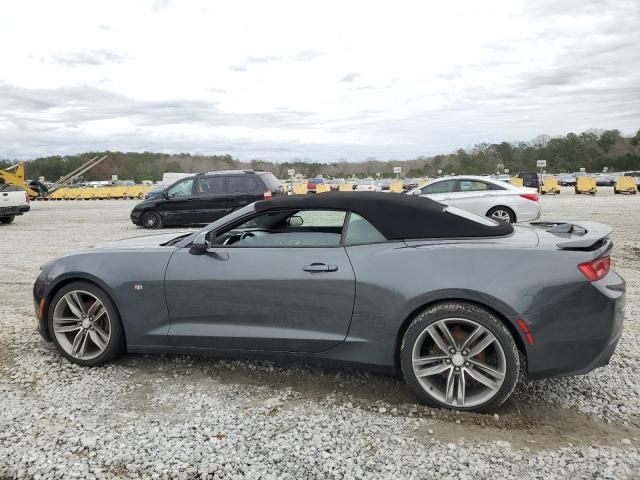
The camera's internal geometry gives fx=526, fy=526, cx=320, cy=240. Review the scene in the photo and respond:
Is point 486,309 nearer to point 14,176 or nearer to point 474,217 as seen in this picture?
point 474,217

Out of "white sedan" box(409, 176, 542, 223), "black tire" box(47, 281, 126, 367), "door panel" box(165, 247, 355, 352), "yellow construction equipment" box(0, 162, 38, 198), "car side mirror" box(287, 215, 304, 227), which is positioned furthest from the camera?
"yellow construction equipment" box(0, 162, 38, 198)

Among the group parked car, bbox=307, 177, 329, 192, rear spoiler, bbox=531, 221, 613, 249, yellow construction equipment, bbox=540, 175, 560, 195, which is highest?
rear spoiler, bbox=531, 221, 613, 249

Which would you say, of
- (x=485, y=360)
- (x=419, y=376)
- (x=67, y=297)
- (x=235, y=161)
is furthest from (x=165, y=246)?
(x=235, y=161)

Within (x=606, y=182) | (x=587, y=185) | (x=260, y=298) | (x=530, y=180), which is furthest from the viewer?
(x=606, y=182)

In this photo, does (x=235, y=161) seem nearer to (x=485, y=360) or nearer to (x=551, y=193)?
(x=551, y=193)

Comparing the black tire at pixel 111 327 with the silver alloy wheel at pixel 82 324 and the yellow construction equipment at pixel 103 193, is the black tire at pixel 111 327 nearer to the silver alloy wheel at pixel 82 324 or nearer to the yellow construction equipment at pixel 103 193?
the silver alloy wheel at pixel 82 324

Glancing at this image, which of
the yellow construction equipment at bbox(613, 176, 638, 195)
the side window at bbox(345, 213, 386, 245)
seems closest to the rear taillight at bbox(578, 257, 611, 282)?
the side window at bbox(345, 213, 386, 245)

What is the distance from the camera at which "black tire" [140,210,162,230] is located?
15656mm

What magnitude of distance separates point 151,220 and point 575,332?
1423 centimetres

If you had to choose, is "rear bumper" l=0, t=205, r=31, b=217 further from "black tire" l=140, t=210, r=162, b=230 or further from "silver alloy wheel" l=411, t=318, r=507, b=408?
"silver alloy wheel" l=411, t=318, r=507, b=408

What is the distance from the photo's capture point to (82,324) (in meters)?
4.24

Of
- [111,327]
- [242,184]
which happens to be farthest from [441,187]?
[111,327]

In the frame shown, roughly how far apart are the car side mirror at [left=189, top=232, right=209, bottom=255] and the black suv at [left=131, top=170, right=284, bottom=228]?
400 inches

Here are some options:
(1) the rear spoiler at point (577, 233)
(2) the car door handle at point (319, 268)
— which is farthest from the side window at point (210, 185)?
(2) the car door handle at point (319, 268)
